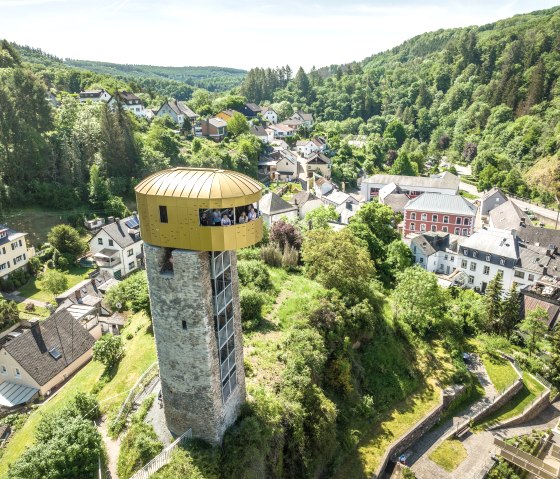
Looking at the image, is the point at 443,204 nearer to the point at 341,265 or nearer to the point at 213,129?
the point at 341,265

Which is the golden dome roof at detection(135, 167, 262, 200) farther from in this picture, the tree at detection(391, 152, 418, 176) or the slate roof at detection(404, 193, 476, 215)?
Result: the tree at detection(391, 152, 418, 176)

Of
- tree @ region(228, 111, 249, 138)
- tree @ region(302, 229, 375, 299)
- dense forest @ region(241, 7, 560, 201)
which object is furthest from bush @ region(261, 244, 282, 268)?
tree @ region(228, 111, 249, 138)

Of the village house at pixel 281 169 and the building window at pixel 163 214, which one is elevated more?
the building window at pixel 163 214

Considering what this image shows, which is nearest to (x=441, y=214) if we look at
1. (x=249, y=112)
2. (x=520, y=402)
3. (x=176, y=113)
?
(x=520, y=402)

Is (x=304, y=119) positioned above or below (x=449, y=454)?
above

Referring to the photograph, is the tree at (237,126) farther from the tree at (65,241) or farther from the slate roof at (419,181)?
the tree at (65,241)

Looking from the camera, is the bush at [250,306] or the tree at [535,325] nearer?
the bush at [250,306]

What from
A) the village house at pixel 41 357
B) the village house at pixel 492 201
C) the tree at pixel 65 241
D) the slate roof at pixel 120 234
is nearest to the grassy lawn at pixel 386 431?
the village house at pixel 41 357
